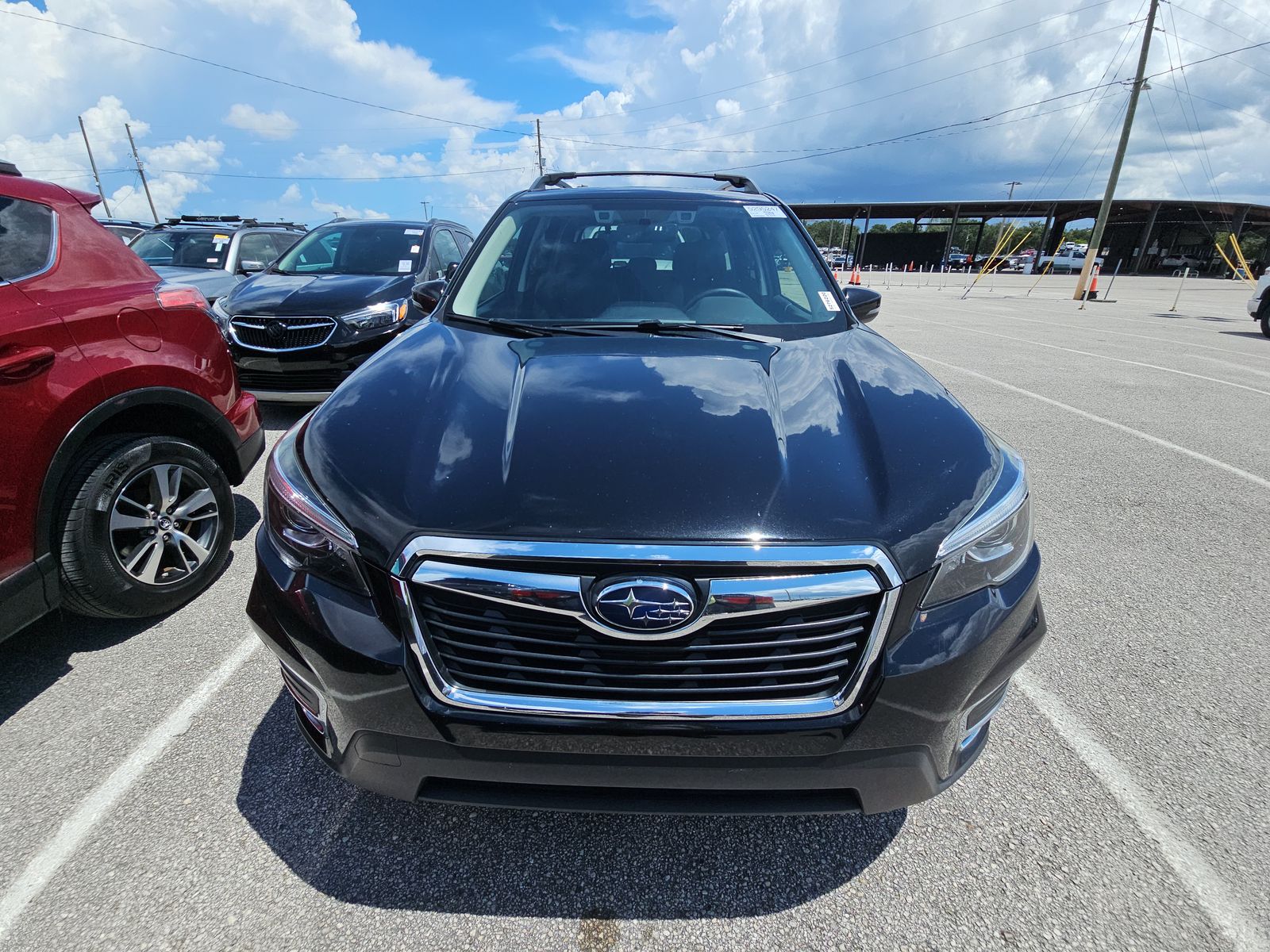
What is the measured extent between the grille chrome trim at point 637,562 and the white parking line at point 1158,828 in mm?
1195

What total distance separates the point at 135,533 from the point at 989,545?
3216 mm

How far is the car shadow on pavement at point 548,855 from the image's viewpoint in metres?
1.66

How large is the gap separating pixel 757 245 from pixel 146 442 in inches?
109

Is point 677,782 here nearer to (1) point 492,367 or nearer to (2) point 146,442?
(1) point 492,367

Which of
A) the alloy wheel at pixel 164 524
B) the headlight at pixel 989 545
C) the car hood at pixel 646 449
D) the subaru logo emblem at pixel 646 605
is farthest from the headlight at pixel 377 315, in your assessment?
the headlight at pixel 989 545

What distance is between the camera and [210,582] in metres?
3.12

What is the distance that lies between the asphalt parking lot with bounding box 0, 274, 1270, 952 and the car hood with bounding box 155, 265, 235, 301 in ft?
18.9

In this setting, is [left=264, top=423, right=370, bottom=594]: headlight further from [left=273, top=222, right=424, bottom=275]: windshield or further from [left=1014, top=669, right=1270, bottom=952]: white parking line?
[left=273, top=222, right=424, bottom=275]: windshield

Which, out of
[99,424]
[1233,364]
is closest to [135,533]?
[99,424]

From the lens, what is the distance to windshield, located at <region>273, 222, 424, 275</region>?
6590 millimetres

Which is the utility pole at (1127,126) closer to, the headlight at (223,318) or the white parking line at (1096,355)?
the white parking line at (1096,355)

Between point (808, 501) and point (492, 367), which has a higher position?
point (492, 367)

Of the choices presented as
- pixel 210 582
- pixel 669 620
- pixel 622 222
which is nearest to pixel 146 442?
pixel 210 582

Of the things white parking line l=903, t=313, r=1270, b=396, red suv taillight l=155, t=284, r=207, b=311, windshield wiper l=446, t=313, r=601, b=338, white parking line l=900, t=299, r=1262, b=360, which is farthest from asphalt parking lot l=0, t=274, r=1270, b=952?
white parking line l=900, t=299, r=1262, b=360
